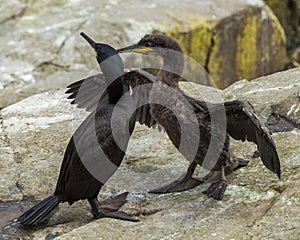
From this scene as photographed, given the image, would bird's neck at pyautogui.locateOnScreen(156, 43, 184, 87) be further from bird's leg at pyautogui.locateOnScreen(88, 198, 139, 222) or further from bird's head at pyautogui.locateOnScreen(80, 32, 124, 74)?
bird's leg at pyautogui.locateOnScreen(88, 198, 139, 222)

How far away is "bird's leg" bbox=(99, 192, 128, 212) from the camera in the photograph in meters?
3.95

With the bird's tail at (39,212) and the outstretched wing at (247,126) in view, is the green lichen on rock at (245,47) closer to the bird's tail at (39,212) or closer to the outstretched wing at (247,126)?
the outstretched wing at (247,126)

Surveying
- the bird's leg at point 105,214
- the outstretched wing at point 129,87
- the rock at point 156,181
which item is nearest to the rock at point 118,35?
the rock at point 156,181

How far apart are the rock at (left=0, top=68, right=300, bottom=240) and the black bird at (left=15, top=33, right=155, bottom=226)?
0.36ft

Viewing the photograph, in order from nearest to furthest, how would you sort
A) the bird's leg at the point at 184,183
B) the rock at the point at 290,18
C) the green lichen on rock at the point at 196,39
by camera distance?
the bird's leg at the point at 184,183 < the green lichen on rock at the point at 196,39 < the rock at the point at 290,18

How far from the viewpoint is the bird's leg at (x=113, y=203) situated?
13.0 ft

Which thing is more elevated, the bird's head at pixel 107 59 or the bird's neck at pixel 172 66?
the bird's head at pixel 107 59

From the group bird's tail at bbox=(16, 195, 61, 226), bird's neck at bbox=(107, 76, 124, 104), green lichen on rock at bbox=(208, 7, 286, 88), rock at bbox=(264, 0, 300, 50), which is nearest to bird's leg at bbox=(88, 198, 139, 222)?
bird's tail at bbox=(16, 195, 61, 226)

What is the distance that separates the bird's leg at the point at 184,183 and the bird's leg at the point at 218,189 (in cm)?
18

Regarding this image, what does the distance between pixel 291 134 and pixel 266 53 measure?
14.7ft

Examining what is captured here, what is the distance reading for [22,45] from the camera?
7.74 metres

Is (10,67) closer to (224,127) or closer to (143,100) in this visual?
(143,100)

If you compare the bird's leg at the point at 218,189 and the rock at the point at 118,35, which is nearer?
the bird's leg at the point at 218,189

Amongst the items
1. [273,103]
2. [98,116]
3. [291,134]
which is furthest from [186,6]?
[98,116]
